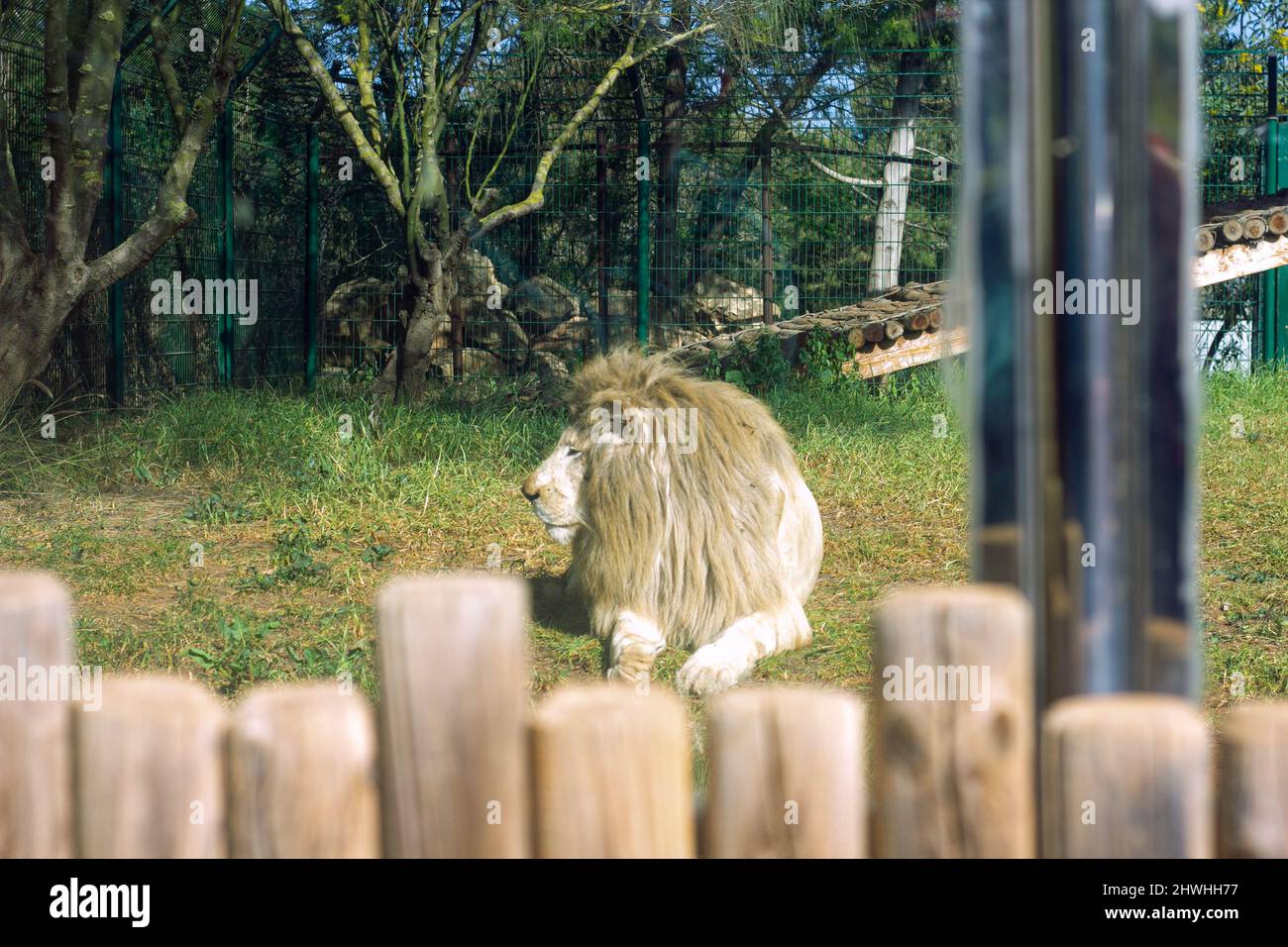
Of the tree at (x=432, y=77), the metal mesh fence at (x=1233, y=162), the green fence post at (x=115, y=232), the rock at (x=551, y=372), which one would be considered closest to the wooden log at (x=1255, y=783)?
the tree at (x=432, y=77)

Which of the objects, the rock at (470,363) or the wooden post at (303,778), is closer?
the wooden post at (303,778)

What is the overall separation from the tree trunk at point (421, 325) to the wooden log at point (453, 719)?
26.2 feet

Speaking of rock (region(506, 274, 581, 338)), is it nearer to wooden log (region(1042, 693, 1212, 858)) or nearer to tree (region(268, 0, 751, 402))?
tree (region(268, 0, 751, 402))

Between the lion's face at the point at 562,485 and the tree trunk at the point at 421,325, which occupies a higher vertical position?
the tree trunk at the point at 421,325

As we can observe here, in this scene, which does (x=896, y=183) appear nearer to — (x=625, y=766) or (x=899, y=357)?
(x=899, y=357)

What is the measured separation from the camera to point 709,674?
4.22m

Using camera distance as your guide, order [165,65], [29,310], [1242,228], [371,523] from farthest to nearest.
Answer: [1242,228] < [165,65] < [29,310] < [371,523]

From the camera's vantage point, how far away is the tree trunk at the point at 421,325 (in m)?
9.48

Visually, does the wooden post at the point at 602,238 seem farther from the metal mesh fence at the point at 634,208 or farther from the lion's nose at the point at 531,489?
the lion's nose at the point at 531,489

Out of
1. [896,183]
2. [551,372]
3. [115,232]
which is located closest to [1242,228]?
[896,183]

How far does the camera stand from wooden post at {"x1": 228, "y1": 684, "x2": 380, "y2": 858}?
1550 mm

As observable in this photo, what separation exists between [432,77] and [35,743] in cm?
820

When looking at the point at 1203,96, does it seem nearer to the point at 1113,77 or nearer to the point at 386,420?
the point at 386,420


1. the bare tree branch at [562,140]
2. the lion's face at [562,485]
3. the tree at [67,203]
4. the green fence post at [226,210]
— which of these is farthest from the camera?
the green fence post at [226,210]
